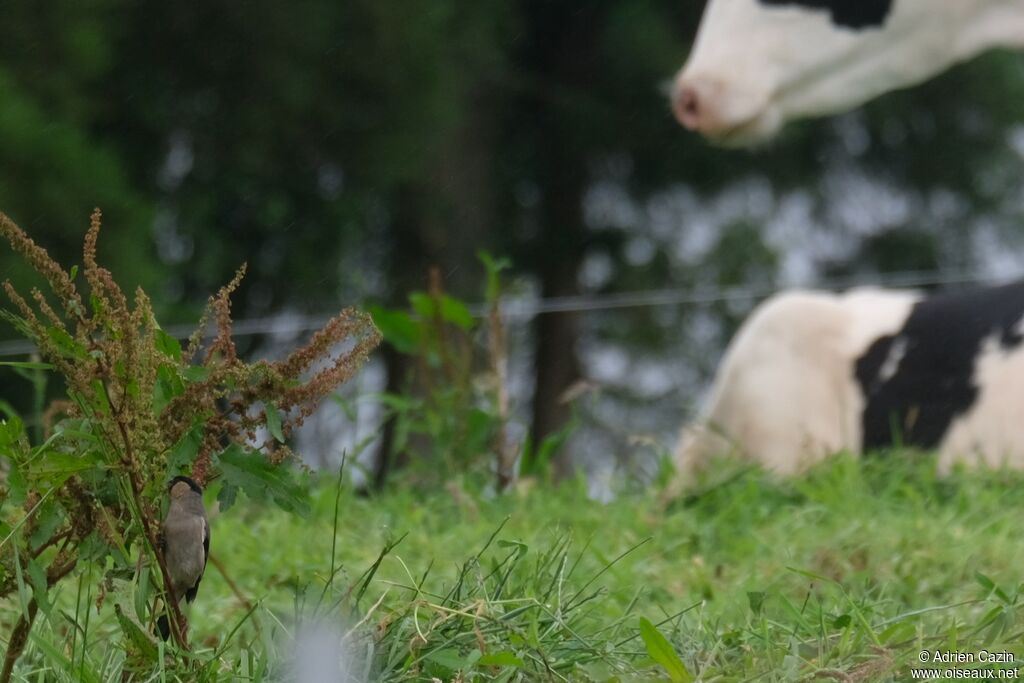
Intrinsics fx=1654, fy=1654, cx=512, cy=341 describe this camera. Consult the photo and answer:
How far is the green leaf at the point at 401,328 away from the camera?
3.58 metres

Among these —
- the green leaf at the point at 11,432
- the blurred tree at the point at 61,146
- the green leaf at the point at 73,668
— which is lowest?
the green leaf at the point at 73,668

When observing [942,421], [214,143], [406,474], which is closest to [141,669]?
[406,474]

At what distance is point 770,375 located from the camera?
12.4 ft

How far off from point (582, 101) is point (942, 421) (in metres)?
4.66

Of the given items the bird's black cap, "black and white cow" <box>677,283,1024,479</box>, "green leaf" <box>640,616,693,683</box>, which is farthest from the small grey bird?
"black and white cow" <box>677,283,1024,479</box>

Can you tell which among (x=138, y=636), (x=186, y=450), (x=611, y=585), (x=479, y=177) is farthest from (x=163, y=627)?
(x=479, y=177)

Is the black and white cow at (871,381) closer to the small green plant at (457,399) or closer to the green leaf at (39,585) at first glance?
the small green plant at (457,399)

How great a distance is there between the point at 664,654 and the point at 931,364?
7.86 feet

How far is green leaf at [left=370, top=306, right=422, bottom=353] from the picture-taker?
3.58 m

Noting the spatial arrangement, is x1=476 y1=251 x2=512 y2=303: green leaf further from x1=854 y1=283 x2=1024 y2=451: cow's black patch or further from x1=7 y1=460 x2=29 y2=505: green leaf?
x1=7 y1=460 x2=29 y2=505: green leaf

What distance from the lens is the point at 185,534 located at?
4.31 ft

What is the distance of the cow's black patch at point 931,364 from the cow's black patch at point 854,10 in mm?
733

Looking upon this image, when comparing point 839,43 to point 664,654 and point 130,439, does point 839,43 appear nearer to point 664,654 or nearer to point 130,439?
point 664,654

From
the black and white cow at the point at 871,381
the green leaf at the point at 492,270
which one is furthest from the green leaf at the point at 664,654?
the black and white cow at the point at 871,381
